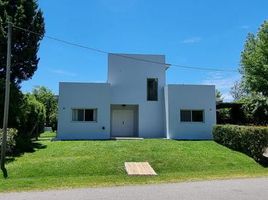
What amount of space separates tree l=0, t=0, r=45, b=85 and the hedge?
1267 centimetres

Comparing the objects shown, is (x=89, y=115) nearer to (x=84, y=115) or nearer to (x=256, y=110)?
(x=84, y=115)

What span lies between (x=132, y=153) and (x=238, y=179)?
8.28 m

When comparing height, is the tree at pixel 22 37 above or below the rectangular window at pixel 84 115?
above

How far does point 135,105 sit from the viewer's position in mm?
32625

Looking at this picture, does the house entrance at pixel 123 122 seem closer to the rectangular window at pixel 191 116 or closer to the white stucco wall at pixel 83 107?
the white stucco wall at pixel 83 107

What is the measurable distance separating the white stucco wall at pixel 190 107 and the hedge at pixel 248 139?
465 cm

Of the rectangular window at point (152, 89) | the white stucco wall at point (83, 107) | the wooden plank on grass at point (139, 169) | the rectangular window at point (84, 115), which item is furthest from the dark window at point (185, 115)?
the wooden plank on grass at point (139, 169)

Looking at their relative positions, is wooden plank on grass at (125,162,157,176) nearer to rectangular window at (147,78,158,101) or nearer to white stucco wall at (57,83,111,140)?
white stucco wall at (57,83,111,140)

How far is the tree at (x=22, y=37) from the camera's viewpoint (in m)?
24.7

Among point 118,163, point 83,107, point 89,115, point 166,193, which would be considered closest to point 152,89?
point 89,115

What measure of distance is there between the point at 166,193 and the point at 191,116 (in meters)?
19.9

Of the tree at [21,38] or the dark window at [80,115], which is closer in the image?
the tree at [21,38]

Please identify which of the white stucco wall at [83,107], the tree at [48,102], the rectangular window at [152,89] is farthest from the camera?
the tree at [48,102]

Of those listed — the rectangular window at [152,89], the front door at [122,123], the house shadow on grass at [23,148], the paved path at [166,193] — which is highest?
the rectangular window at [152,89]
